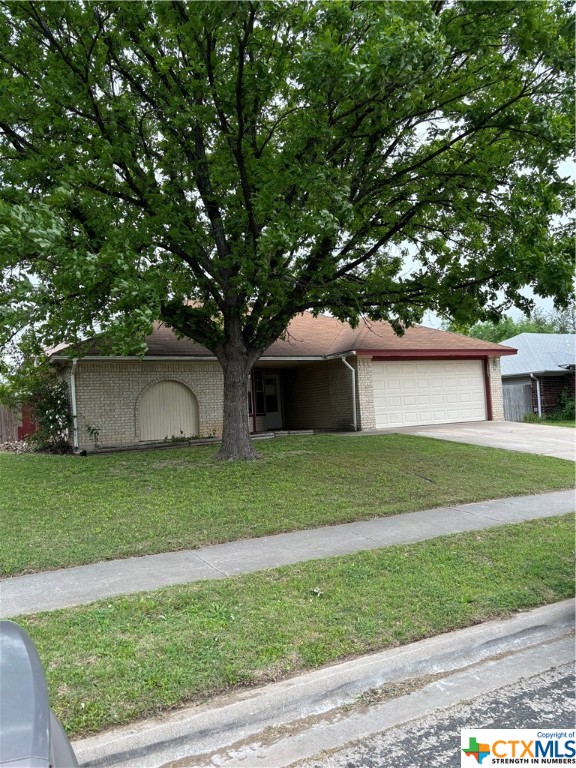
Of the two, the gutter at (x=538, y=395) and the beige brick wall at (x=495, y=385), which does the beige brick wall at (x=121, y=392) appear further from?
the gutter at (x=538, y=395)

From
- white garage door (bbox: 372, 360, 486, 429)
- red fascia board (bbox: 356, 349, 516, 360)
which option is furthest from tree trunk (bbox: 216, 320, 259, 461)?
white garage door (bbox: 372, 360, 486, 429)

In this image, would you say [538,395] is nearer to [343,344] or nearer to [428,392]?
[428,392]

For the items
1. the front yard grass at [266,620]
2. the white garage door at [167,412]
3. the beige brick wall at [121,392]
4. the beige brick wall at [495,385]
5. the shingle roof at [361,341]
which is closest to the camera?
the front yard grass at [266,620]

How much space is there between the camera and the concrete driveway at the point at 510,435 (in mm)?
13867

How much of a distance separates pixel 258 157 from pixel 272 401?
1199cm

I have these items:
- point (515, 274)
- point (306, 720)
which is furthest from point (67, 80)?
point (306, 720)

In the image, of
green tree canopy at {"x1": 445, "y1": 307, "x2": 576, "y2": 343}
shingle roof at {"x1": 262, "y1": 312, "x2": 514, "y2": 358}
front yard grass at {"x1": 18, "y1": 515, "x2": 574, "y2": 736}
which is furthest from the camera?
green tree canopy at {"x1": 445, "y1": 307, "x2": 576, "y2": 343}

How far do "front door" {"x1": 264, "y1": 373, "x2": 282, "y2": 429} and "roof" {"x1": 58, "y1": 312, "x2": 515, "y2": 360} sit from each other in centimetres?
195

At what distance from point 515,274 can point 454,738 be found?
25.4 feet

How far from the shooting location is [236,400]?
11414mm

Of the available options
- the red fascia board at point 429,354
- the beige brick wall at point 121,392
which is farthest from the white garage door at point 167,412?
the red fascia board at point 429,354

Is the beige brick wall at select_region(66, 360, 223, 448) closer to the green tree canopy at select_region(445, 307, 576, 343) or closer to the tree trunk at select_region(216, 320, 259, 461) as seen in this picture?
the tree trunk at select_region(216, 320, 259, 461)

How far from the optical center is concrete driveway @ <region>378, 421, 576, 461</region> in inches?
546

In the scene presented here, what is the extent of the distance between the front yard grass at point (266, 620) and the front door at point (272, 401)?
47.9 feet
